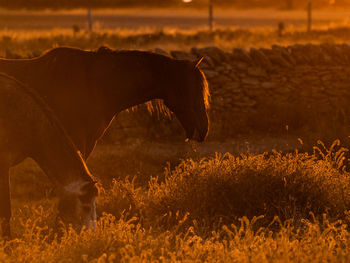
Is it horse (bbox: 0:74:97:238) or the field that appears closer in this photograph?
the field

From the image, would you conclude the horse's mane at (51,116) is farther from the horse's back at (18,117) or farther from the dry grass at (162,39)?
the dry grass at (162,39)

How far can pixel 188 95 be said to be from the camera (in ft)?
21.7

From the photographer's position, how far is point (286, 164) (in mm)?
7121

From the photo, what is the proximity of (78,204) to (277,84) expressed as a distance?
8613 mm

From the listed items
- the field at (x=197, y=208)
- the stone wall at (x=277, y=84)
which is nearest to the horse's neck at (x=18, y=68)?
the field at (x=197, y=208)

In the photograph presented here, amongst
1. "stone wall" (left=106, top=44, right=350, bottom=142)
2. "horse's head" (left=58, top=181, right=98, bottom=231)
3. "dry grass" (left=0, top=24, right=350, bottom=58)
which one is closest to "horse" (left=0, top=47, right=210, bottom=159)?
"horse's head" (left=58, top=181, right=98, bottom=231)

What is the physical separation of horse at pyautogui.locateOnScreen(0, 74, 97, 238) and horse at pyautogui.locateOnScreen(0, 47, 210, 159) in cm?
87

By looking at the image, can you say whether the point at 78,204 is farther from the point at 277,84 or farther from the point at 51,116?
the point at 277,84

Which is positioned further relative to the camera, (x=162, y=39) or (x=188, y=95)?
(x=162, y=39)

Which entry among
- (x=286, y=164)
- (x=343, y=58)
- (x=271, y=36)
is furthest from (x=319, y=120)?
(x=271, y=36)

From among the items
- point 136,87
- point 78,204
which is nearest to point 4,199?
point 78,204

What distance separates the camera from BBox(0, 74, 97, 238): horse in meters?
5.00

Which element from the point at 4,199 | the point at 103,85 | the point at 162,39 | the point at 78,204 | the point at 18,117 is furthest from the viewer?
the point at 162,39

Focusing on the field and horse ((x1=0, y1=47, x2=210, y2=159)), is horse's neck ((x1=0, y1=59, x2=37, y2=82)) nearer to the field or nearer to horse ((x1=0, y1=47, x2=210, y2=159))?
horse ((x1=0, y1=47, x2=210, y2=159))
